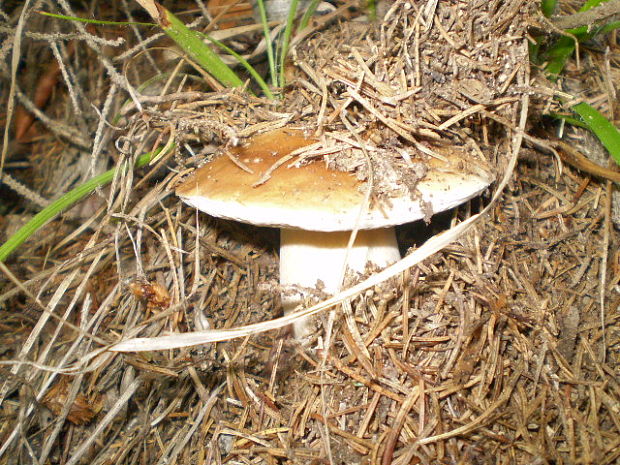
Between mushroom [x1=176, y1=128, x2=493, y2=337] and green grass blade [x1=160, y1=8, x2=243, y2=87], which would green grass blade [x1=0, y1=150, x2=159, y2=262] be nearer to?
mushroom [x1=176, y1=128, x2=493, y2=337]

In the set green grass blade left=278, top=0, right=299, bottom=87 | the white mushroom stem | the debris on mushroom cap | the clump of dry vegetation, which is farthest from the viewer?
green grass blade left=278, top=0, right=299, bottom=87

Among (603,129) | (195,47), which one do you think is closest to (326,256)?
(195,47)

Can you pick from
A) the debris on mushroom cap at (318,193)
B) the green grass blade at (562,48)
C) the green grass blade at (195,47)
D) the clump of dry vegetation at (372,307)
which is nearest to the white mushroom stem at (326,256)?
the clump of dry vegetation at (372,307)

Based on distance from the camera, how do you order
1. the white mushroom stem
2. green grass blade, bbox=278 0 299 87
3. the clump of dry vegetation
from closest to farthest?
the clump of dry vegetation < the white mushroom stem < green grass blade, bbox=278 0 299 87

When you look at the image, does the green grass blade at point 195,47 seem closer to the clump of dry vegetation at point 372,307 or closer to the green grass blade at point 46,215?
the clump of dry vegetation at point 372,307

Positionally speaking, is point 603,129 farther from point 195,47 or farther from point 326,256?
point 195,47

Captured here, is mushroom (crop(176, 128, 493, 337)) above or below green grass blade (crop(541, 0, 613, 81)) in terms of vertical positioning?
below

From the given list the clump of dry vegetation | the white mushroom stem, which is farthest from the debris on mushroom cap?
the white mushroom stem
